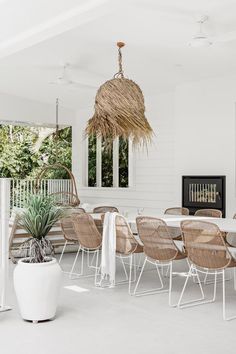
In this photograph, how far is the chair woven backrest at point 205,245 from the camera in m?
4.66

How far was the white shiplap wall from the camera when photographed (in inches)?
390

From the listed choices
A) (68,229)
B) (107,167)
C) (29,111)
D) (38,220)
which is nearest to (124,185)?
(107,167)

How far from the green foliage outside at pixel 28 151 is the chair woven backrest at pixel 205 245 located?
11.1m

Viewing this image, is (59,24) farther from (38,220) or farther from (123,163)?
(123,163)

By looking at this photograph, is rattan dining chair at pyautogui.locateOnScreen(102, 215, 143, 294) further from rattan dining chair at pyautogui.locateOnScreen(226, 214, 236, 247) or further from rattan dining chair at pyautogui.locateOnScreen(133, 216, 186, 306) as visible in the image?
rattan dining chair at pyautogui.locateOnScreen(226, 214, 236, 247)

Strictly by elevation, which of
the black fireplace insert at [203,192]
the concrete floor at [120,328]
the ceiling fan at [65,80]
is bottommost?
the concrete floor at [120,328]

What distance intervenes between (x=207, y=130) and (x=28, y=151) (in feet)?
28.0

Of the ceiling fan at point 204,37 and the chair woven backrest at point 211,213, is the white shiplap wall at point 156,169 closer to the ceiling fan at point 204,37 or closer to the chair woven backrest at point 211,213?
the chair woven backrest at point 211,213

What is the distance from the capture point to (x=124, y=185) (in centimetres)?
1095

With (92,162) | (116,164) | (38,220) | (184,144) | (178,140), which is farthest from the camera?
(92,162)

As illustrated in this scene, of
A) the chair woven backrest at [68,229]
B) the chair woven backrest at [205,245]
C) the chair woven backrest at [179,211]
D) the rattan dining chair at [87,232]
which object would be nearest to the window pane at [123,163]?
the chair woven backrest at [179,211]

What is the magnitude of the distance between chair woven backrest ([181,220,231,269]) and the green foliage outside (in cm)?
1109

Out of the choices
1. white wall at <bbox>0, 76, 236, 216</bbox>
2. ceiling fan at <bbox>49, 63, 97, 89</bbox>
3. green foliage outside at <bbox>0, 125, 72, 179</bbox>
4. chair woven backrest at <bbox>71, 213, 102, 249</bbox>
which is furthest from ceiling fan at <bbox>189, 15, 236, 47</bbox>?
green foliage outside at <bbox>0, 125, 72, 179</bbox>

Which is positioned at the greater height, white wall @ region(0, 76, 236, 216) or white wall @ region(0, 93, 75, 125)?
white wall @ region(0, 93, 75, 125)
